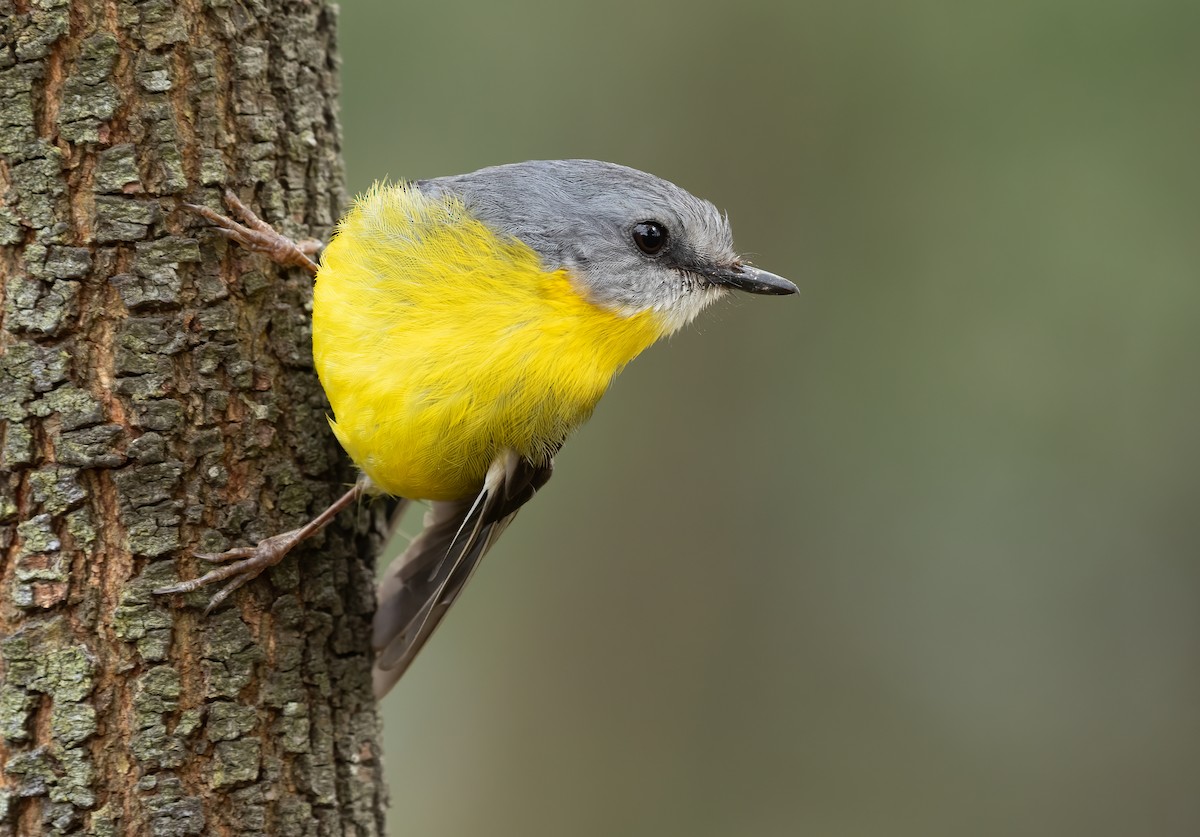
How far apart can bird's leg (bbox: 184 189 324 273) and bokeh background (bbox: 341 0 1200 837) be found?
4166 mm

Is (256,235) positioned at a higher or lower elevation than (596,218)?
lower

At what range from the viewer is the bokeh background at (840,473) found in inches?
284

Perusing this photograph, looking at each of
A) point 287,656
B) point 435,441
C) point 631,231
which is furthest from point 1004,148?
point 287,656

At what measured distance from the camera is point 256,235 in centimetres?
304

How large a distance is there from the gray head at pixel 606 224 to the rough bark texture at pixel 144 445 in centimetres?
67

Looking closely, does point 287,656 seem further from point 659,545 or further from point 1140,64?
point 1140,64

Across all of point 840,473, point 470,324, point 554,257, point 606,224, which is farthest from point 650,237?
point 840,473

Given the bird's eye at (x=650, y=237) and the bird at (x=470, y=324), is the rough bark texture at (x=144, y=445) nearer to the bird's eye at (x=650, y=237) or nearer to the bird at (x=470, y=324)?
the bird at (x=470, y=324)

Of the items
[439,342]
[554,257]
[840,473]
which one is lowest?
[840,473]

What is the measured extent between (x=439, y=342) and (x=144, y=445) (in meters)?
0.80

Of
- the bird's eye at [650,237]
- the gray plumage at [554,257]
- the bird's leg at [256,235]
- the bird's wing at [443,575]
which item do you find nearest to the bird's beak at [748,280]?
the gray plumage at [554,257]

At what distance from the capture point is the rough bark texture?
2748mm

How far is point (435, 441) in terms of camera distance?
318 centimetres

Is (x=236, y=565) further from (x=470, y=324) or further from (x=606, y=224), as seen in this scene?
(x=606, y=224)
